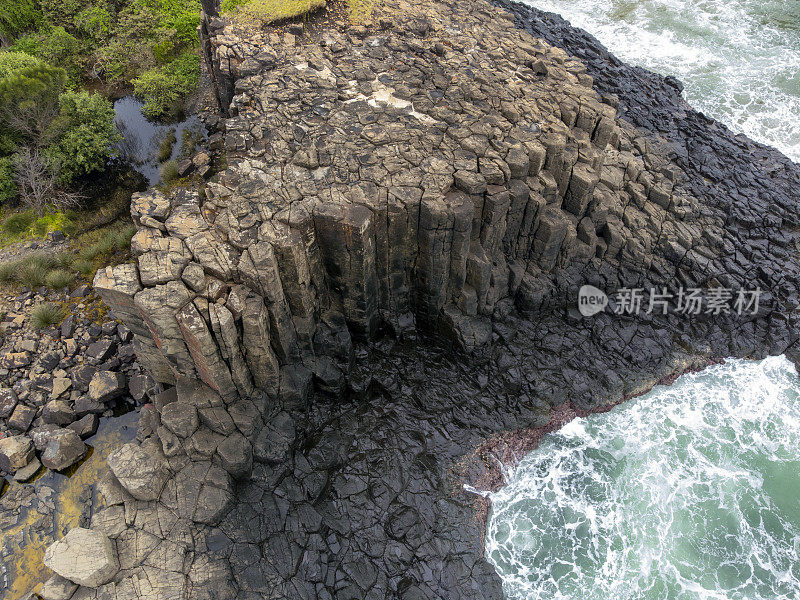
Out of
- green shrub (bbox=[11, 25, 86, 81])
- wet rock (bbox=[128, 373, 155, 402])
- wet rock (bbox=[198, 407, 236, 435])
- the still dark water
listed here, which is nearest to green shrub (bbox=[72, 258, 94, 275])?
the still dark water

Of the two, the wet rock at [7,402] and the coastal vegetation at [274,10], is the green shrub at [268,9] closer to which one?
the coastal vegetation at [274,10]

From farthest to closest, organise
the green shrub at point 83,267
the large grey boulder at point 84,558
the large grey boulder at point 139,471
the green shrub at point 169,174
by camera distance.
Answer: the green shrub at point 169,174, the green shrub at point 83,267, the large grey boulder at point 139,471, the large grey boulder at point 84,558

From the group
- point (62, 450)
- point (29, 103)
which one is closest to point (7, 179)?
Answer: point (29, 103)

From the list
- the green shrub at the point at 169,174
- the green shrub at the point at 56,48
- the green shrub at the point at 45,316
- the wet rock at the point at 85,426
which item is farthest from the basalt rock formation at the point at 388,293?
the green shrub at the point at 56,48

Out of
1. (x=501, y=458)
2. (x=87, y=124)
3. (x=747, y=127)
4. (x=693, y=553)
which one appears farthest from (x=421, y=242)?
(x=747, y=127)

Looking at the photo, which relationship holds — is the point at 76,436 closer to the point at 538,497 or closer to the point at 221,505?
the point at 221,505
